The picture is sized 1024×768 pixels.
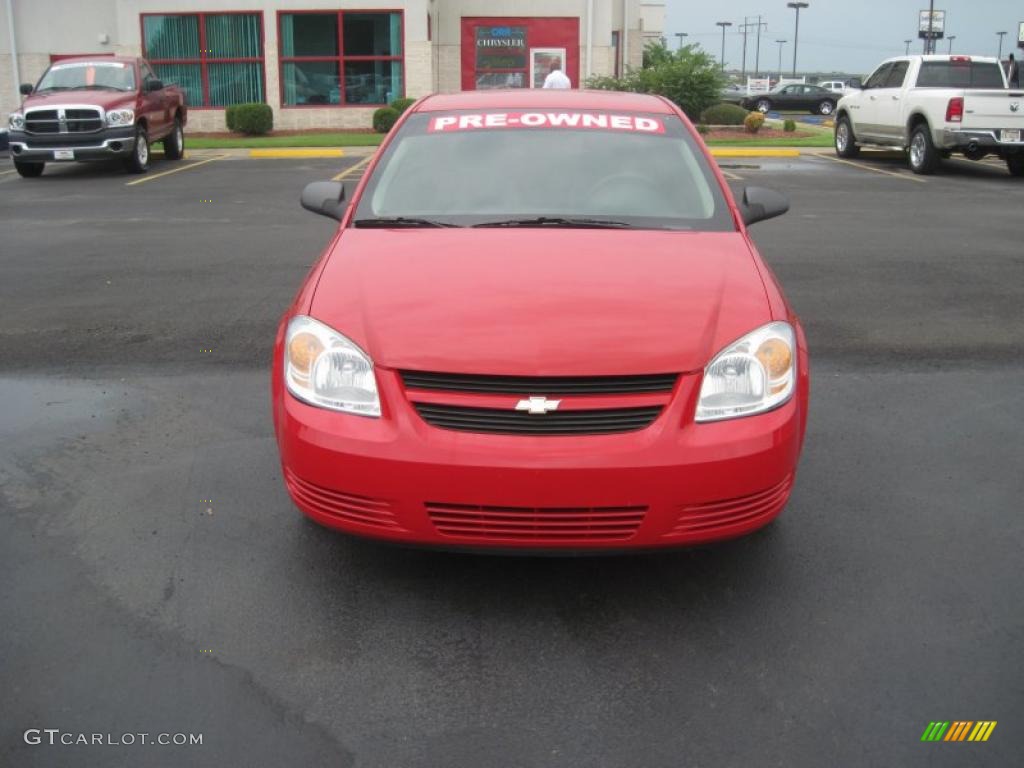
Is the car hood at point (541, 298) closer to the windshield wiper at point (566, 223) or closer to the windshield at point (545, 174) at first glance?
the windshield wiper at point (566, 223)

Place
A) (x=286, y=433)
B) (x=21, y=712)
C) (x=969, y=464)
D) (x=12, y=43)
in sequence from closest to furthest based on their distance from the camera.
A: 1. (x=21, y=712)
2. (x=286, y=433)
3. (x=969, y=464)
4. (x=12, y=43)

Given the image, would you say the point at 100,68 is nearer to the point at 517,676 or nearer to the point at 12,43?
the point at 12,43

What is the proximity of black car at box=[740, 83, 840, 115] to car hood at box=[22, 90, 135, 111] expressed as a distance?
41.7 m

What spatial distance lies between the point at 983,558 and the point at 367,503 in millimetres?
2223

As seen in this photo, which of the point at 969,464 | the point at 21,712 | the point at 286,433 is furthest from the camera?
the point at 969,464

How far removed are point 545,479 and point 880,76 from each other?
60.9ft

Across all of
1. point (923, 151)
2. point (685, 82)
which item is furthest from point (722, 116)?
point (923, 151)

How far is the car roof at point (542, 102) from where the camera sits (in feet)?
17.5

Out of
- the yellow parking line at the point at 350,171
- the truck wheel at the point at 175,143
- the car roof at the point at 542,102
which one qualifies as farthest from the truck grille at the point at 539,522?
the truck wheel at the point at 175,143

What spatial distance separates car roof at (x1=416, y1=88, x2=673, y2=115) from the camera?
5348mm

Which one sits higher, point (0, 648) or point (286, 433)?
point (286, 433)

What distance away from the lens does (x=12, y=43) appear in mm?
30031

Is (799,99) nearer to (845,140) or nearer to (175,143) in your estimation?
(845,140)

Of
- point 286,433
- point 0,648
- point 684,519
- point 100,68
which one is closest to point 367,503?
point 286,433
